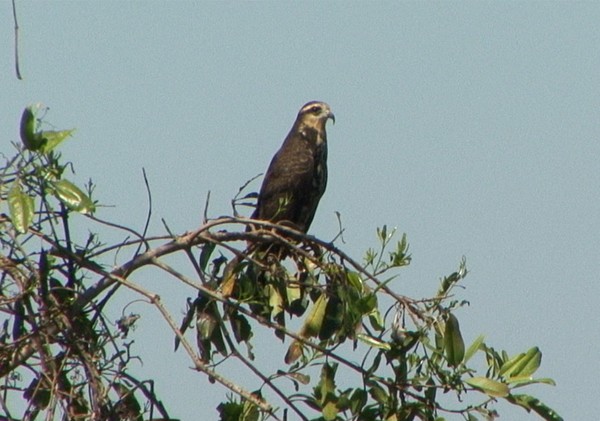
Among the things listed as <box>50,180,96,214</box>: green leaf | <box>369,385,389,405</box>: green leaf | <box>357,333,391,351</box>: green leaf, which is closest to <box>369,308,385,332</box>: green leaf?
<box>357,333,391,351</box>: green leaf

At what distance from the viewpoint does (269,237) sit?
4.38 m

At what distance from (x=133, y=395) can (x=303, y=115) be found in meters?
5.44

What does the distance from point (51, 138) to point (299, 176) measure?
15.5 feet

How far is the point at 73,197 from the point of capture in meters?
3.55

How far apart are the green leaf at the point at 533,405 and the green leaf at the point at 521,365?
77mm

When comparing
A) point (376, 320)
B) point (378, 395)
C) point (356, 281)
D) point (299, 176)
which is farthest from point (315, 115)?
point (378, 395)

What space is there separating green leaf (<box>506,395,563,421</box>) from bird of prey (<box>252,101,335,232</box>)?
4022 millimetres

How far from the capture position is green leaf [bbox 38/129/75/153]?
3619 millimetres

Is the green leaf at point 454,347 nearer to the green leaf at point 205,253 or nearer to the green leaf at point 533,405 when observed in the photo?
the green leaf at point 533,405

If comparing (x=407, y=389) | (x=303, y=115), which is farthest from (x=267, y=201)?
(x=407, y=389)

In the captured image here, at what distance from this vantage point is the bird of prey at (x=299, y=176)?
8188 mm

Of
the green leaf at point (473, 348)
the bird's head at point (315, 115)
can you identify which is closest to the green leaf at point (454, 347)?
the green leaf at point (473, 348)

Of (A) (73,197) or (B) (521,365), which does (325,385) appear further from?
(A) (73,197)

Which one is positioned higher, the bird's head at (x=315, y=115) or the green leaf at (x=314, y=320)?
the bird's head at (x=315, y=115)
